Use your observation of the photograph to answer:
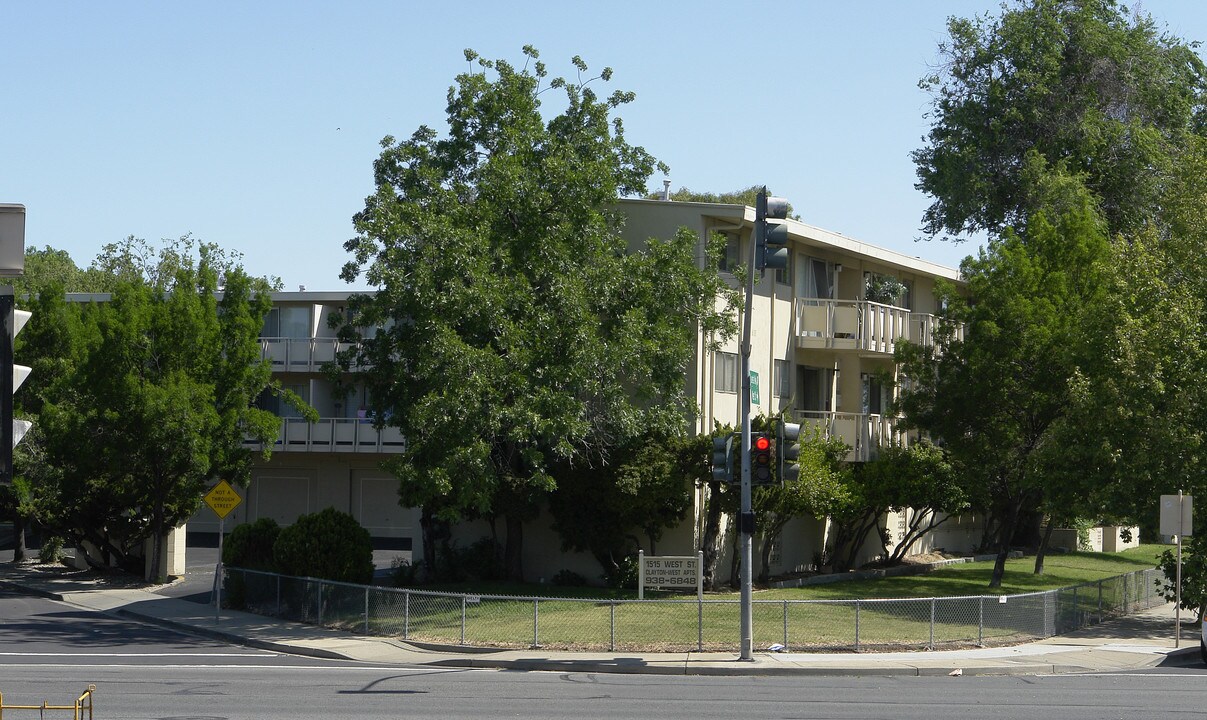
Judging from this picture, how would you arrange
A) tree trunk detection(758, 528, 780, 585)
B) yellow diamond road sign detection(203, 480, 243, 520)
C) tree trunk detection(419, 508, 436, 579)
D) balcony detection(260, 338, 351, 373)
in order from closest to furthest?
yellow diamond road sign detection(203, 480, 243, 520) < tree trunk detection(758, 528, 780, 585) < tree trunk detection(419, 508, 436, 579) < balcony detection(260, 338, 351, 373)

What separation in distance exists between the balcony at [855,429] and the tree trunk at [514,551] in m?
8.06

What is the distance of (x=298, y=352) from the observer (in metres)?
52.4

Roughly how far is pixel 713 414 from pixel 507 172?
28.1 ft

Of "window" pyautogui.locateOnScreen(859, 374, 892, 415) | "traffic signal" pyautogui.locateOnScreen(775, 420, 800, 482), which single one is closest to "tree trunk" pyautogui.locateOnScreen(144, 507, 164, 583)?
"window" pyautogui.locateOnScreen(859, 374, 892, 415)

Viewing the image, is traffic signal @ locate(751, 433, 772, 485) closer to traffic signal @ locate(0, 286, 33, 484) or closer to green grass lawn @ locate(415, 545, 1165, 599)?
green grass lawn @ locate(415, 545, 1165, 599)

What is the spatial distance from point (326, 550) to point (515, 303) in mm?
7712

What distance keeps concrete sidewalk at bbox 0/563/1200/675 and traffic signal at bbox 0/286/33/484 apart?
1520cm

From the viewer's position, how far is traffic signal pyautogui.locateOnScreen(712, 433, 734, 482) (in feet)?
72.1

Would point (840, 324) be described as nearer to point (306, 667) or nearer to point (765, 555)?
Answer: point (765, 555)

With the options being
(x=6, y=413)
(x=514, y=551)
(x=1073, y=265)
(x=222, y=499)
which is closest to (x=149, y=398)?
(x=222, y=499)

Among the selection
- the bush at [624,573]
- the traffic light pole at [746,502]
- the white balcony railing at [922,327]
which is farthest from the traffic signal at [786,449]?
the white balcony railing at [922,327]

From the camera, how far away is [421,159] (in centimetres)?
3127

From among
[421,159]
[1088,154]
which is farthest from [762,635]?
[1088,154]

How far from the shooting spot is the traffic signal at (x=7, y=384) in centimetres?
725
